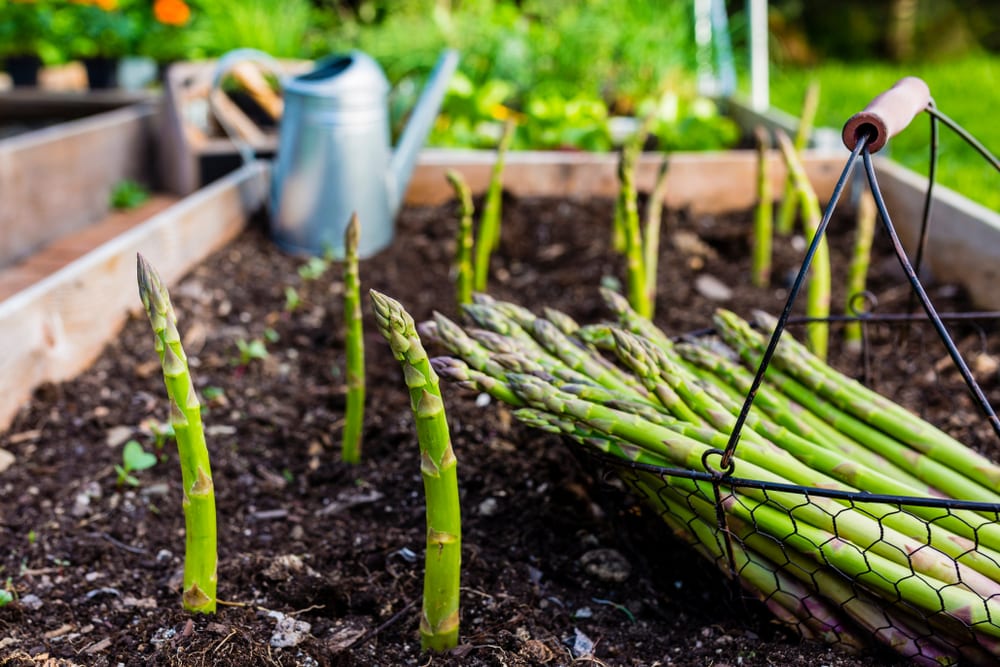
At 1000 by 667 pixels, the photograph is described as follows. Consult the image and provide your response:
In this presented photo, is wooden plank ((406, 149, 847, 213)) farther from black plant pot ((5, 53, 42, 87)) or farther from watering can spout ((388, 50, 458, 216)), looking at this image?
black plant pot ((5, 53, 42, 87))

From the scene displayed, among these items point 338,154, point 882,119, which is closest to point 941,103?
point 338,154

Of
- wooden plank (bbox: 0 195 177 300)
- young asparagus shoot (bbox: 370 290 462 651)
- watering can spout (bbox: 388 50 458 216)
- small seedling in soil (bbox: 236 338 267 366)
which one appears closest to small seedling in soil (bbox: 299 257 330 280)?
watering can spout (bbox: 388 50 458 216)

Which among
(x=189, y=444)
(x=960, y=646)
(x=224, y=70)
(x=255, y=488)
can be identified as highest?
(x=224, y=70)

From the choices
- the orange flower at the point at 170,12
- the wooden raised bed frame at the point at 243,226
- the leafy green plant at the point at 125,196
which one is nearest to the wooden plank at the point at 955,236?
the wooden raised bed frame at the point at 243,226

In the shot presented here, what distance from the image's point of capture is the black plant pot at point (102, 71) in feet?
17.9

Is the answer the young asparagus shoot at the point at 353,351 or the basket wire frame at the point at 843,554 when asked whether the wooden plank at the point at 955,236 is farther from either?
the young asparagus shoot at the point at 353,351

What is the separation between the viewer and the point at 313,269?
2.80 metres

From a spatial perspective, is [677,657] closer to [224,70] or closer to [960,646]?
[960,646]

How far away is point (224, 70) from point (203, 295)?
786 millimetres

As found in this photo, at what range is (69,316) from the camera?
2.12 metres

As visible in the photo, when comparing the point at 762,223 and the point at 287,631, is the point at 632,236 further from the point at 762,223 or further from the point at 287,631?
the point at 287,631

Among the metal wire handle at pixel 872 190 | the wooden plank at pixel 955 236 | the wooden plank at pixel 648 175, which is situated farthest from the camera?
the wooden plank at pixel 648 175

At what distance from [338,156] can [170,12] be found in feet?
10.7

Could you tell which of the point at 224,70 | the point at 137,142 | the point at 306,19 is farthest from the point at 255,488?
the point at 306,19
